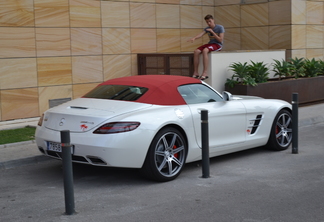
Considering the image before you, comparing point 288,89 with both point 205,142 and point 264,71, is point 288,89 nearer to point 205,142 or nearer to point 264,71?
point 264,71

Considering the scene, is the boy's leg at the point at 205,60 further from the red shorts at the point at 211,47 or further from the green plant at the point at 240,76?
the green plant at the point at 240,76

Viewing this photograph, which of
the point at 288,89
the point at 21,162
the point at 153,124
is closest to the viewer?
the point at 153,124

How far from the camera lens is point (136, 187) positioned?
262 inches

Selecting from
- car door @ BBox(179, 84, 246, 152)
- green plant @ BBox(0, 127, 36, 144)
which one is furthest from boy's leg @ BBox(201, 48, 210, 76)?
car door @ BBox(179, 84, 246, 152)

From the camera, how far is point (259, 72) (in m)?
13.9

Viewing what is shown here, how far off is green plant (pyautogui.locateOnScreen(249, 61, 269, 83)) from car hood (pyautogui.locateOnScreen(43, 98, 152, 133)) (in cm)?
744

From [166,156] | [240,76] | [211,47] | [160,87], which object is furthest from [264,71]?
[166,156]

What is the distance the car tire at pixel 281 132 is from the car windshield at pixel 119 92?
258 centimetres

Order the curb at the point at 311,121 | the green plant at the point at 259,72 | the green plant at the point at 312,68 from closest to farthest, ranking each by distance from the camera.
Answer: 1. the curb at the point at 311,121
2. the green plant at the point at 259,72
3. the green plant at the point at 312,68

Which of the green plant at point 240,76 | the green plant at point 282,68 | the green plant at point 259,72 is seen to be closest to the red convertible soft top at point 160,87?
the green plant at point 240,76

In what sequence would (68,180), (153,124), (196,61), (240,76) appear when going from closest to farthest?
(68,180)
(153,124)
(196,61)
(240,76)

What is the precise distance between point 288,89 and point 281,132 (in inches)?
231

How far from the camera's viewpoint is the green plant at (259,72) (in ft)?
45.6

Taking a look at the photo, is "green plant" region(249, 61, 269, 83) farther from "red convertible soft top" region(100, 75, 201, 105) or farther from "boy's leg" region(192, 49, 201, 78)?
"red convertible soft top" region(100, 75, 201, 105)
